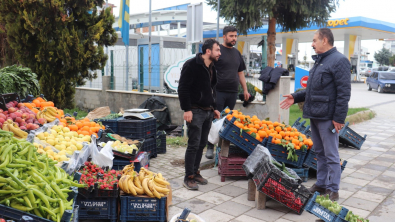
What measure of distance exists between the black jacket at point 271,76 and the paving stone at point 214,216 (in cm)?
419

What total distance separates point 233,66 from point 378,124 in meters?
7.60

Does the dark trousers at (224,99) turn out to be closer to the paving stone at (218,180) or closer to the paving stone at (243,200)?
the paving stone at (218,180)

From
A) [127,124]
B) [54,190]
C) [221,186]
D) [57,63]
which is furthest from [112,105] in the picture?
[54,190]

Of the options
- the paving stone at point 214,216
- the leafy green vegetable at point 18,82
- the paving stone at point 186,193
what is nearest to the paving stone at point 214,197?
the paving stone at point 186,193

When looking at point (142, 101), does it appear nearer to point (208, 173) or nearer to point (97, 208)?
point (208, 173)

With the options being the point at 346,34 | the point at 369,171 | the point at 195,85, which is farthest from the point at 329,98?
the point at 346,34

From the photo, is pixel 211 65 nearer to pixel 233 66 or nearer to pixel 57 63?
pixel 233 66

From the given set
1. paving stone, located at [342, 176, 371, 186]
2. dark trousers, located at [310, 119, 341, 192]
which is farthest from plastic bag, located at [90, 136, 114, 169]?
paving stone, located at [342, 176, 371, 186]

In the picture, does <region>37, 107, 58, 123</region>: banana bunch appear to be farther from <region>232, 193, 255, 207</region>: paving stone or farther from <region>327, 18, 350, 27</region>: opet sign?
<region>327, 18, 350, 27</region>: opet sign

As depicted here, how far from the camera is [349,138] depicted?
8023 mm

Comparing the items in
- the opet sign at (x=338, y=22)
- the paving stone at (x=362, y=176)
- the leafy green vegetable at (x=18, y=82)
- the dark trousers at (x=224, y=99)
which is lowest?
the paving stone at (x=362, y=176)

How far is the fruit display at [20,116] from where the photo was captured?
492 centimetres

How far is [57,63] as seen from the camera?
9.97 metres

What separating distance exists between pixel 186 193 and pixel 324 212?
196 cm
